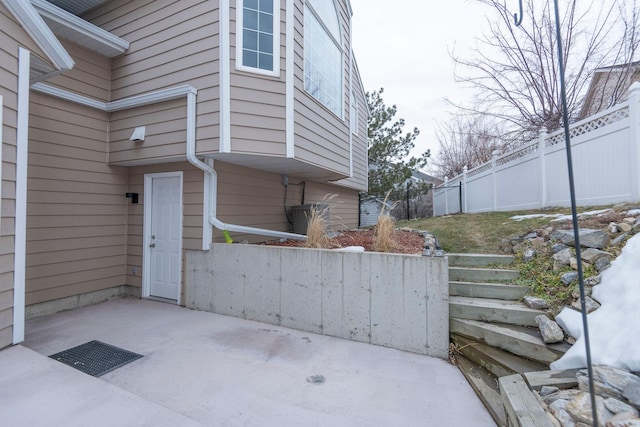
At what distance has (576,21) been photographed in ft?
26.0

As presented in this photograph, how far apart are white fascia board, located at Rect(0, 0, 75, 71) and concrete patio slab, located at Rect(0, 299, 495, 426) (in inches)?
130

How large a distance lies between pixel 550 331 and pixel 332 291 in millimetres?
2283

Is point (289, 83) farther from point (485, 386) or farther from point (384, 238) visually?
point (485, 386)

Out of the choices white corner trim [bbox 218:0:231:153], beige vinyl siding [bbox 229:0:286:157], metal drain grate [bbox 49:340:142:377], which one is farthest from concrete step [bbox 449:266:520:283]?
metal drain grate [bbox 49:340:142:377]

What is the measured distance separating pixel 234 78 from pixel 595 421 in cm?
486

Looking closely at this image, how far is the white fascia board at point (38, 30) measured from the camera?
322cm

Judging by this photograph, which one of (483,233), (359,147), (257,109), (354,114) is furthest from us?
(359,147)

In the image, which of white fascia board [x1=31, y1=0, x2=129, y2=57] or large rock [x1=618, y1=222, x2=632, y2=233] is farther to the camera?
white fascia board [x1=31, y1=0, x2=129, y2=57]

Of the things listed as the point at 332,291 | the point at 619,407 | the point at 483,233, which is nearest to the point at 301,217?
the point at 332,291

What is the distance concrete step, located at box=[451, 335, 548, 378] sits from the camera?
9.30 ft

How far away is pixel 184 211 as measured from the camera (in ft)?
16.6

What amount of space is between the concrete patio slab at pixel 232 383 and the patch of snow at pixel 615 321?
93 cm

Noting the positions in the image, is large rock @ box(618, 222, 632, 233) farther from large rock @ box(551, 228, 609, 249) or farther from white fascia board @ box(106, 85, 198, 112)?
white fascia board @ box(106, 85, 198, 112)

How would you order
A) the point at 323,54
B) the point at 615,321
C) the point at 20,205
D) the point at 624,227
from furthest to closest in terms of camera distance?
the point at 323,54 → the point at 624,227 → the point at 20,205 → the point at 615,321
